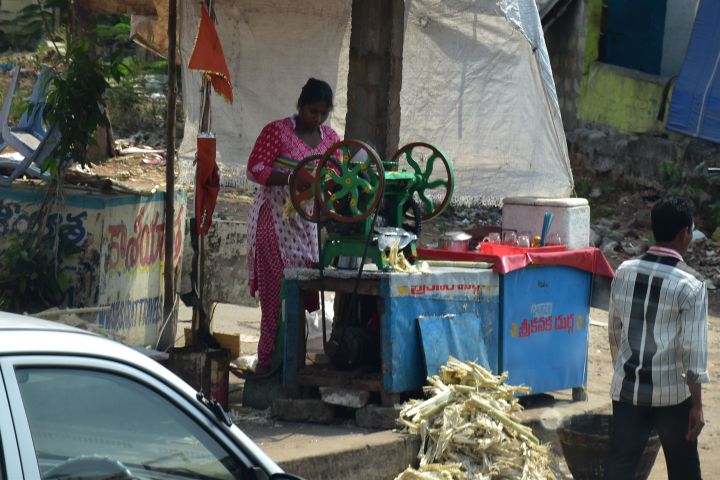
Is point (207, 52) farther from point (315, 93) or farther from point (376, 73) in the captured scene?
point (376, 73)

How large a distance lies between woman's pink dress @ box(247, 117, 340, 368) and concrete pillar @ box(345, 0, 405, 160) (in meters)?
0.72

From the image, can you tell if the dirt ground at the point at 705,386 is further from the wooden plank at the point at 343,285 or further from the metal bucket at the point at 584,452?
the wooden plank at the point at 343,285

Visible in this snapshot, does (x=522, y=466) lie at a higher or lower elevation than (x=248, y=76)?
lower

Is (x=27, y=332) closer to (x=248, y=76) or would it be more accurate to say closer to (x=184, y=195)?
(x=184, y=195)

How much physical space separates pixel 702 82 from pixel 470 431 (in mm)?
9772

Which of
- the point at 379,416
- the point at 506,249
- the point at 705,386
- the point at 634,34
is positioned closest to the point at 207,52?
the point at 506,249

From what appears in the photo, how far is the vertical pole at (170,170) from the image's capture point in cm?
674

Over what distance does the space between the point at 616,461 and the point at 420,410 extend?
3.54 feet

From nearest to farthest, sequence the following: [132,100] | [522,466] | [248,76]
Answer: [522,466] → [248,76] → [132,100]

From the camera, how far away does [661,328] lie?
204 inches

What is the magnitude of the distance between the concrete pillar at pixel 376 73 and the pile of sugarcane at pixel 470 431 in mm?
1925

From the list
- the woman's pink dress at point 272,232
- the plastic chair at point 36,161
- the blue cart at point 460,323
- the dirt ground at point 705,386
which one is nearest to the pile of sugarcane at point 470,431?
the blue cart at point 460,323

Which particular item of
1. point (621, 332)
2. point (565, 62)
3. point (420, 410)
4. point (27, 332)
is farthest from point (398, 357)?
point (565, 62)

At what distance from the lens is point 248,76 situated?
855 cm
